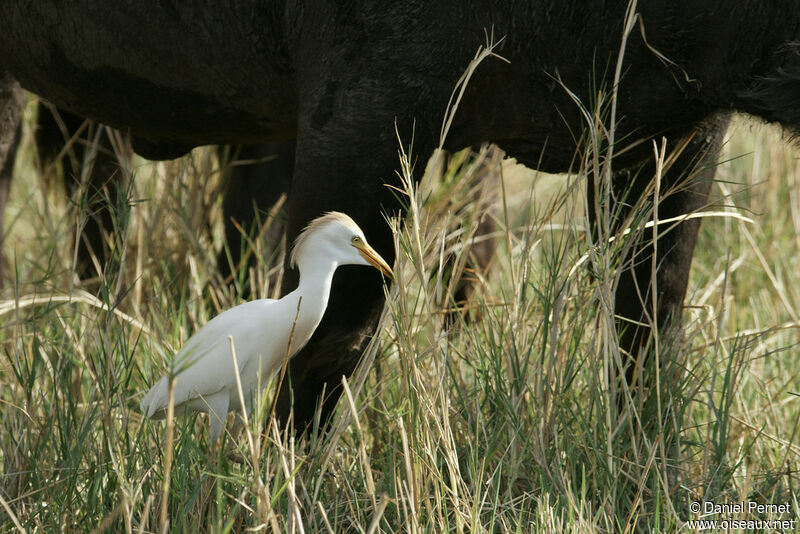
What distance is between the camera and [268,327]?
198 cm

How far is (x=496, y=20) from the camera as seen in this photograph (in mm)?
2109

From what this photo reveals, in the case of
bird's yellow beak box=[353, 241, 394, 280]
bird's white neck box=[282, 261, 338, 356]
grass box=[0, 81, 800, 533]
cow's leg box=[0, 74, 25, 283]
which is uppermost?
cow's leg box=[0, 74, 25, 283]

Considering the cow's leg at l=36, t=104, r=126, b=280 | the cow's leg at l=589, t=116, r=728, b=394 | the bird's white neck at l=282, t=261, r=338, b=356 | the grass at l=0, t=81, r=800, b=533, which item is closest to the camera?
the grass at l=0, t=81, r=800, b=533

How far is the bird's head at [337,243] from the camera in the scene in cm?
193

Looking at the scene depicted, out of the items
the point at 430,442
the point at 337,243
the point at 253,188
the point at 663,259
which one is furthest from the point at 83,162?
the point at 430,442

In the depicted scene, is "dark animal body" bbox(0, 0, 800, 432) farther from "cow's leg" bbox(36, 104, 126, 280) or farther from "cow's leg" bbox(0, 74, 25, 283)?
"cow's leg" bbox(36, 104, 126, 280)

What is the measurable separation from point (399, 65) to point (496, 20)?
8.9 inches

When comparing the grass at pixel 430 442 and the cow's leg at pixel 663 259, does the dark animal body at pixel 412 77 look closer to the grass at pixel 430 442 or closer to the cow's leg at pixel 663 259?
the cow's leg at pixel 663 259

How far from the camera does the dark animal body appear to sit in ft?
6.84

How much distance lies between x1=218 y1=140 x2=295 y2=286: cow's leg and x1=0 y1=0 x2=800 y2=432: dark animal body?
3.81 feet

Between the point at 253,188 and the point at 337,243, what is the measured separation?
1.82 metres

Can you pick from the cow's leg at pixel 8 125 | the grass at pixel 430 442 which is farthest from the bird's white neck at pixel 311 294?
the cow's leg at pixel 8 125

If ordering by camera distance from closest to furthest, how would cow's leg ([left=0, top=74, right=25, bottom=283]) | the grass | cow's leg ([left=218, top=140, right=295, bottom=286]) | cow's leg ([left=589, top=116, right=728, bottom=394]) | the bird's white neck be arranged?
the grass
the bird's white neck
cow's leg ([left=589, top=116, right=728, bottom=394])
cow's leg ([left=0, top=74, right=25, bottom=283])
cow's leg ([left=218, top=140, right=295, bottom=286])

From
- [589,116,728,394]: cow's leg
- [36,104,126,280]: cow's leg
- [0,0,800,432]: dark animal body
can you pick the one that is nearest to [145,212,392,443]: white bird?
[0,0,800,432]: dark animal body
